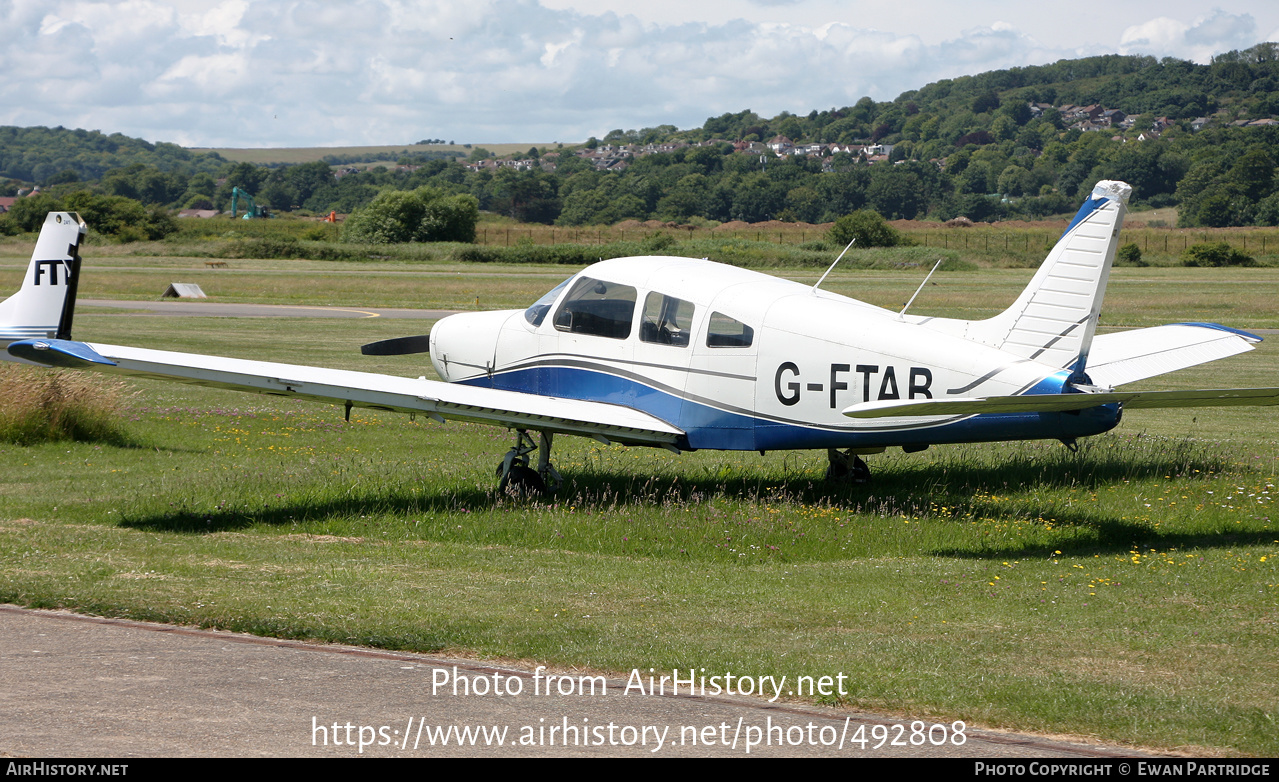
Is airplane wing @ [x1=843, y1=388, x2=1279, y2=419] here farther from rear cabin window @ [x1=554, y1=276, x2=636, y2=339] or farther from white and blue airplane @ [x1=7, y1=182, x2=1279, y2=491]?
rear cabin window @ [x1=554, y1=276, x2=636, y2=339]

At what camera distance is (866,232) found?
9288cm

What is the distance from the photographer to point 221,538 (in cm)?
1049

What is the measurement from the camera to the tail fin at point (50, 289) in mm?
16281

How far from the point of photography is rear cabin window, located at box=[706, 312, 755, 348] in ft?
36.8

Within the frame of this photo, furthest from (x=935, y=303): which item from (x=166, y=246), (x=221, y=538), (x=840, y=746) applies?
(x=166, y=246)

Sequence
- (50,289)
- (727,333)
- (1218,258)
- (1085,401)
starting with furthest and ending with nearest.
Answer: (1218,258) < (50,289) < (727,333) < (1085,401)

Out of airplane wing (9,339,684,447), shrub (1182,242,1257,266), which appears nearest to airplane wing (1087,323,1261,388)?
airplane wing (9,339,684,447)

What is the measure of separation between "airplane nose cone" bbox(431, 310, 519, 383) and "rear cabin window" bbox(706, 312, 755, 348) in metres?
2.69

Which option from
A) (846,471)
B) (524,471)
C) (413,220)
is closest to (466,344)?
(524,471)

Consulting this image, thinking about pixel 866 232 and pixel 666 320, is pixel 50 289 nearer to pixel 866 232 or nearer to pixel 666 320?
pixel 666 320

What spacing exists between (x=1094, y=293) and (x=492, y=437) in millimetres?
10152

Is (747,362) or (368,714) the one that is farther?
(747,362)

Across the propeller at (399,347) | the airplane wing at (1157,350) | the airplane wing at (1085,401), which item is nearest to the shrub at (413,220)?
the propeller at (399,347)

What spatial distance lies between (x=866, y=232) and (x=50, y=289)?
8175cm
